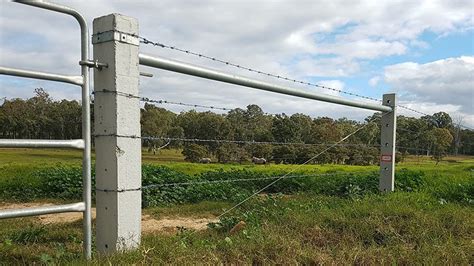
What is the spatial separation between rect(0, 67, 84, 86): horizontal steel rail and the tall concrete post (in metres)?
0.29

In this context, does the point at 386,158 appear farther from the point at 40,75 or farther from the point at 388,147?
the point at 40,75

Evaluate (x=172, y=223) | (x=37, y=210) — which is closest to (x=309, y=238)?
(x=37, y=210)

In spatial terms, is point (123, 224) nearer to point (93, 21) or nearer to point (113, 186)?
point (113, 186)

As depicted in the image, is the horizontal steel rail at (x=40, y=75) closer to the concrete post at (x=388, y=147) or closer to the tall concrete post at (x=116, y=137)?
the tall concrete post at (x=116, y=137)

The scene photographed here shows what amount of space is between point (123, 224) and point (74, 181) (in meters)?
9.70

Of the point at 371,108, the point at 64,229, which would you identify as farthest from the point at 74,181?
the point at 371,108

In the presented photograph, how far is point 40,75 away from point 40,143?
419 millimetres

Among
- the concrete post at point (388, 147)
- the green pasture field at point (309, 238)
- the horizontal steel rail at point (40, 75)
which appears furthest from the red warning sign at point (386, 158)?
the horizontal steel rail at point (40, 75)

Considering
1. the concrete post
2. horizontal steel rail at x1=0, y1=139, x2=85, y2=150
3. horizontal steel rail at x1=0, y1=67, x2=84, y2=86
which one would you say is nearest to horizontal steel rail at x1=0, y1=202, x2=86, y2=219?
horizontal steel rail at x1=0, y1=139, x2=85, y2=150

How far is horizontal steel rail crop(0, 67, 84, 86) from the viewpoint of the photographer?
262 centimetres

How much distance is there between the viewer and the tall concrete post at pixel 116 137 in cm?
316

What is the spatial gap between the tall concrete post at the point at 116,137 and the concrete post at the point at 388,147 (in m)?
5.01

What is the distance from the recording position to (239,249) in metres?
3.59

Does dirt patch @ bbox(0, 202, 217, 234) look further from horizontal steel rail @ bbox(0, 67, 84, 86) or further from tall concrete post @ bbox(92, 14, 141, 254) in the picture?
horizontal steel rail @ bbox(0, 67, 84, 86)
